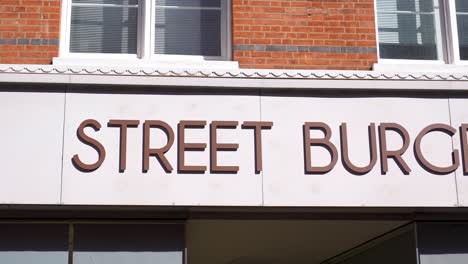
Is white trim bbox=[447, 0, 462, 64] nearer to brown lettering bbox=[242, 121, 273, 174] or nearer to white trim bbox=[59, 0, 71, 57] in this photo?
brown lettering bbox=[242, 121, 273, 174]

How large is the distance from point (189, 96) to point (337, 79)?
1.52 m

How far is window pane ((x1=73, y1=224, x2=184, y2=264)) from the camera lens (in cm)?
801

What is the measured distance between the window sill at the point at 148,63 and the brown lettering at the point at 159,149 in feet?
2.04

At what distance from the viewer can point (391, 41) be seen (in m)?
9.20

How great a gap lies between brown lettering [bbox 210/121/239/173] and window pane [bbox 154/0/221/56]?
1075mm

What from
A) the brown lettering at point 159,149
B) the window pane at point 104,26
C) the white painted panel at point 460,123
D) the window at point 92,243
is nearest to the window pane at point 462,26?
the white painted panel at point 460,123

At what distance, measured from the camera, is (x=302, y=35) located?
8.79 m

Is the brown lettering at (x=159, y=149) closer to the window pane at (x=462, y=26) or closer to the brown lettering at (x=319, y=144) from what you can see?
the brown lettering at (x=319, y=144)

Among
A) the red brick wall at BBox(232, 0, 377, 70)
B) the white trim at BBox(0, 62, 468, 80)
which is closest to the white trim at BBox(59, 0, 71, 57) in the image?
the white trim at BBox(0, 62, 468, 80)

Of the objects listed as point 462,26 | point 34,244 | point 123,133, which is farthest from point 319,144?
point 34,244

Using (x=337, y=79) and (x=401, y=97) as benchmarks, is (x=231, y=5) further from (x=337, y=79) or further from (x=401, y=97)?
(x=401, y=97)

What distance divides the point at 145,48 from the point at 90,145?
1.31 metres

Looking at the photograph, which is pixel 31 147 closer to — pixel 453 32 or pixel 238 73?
pixel 238 73

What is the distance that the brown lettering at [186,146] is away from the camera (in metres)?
8.04
